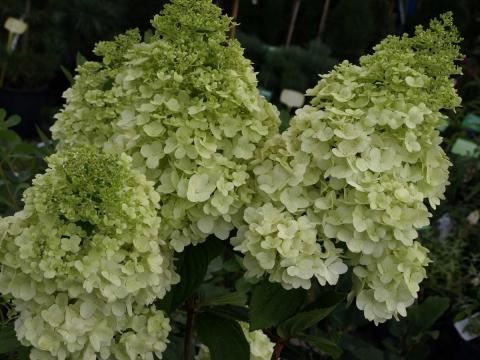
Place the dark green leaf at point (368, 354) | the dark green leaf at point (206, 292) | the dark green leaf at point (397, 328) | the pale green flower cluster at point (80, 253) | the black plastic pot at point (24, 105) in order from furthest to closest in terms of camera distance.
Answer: the black plastic pot at point (24, 105) → the dark green leaf at point (397, 328) → the dark green leaf at point (368, 354) → the dark green leaf at point (206, 292) → the pale green flower cluster at point (80, 253)

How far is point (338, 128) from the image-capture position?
78 cm

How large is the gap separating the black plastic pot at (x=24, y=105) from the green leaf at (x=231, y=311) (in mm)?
2642

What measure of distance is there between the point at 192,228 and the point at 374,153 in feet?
0.90

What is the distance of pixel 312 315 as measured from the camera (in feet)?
2.64

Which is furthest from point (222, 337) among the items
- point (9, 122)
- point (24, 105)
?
point (24, 105)

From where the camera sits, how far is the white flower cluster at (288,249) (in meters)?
0.74

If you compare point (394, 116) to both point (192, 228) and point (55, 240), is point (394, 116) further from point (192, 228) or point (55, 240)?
point (55, 240)

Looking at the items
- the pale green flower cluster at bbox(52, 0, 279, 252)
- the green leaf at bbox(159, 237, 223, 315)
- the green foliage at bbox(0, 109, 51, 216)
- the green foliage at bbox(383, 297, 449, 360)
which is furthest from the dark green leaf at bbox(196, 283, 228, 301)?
the green foliage at bbox(383, 297, 449, 360)

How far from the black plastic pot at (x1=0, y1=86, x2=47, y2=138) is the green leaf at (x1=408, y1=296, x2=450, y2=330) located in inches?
101

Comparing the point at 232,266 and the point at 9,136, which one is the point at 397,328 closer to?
the point at 232,266

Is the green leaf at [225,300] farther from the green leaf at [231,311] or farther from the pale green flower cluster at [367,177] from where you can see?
the pale green flower cluster at [367,177]

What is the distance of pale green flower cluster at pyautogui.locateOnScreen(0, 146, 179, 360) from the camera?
696 millimetres

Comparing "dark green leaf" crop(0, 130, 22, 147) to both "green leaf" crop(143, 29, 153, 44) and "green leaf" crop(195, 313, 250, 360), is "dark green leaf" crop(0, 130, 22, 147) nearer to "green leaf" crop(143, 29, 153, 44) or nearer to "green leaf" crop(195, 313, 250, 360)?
"green leaf" crop(143, 29, 153, 44)

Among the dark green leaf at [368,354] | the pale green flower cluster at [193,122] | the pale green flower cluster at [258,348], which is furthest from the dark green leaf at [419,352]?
the pale green flower cluster at [193,122]
